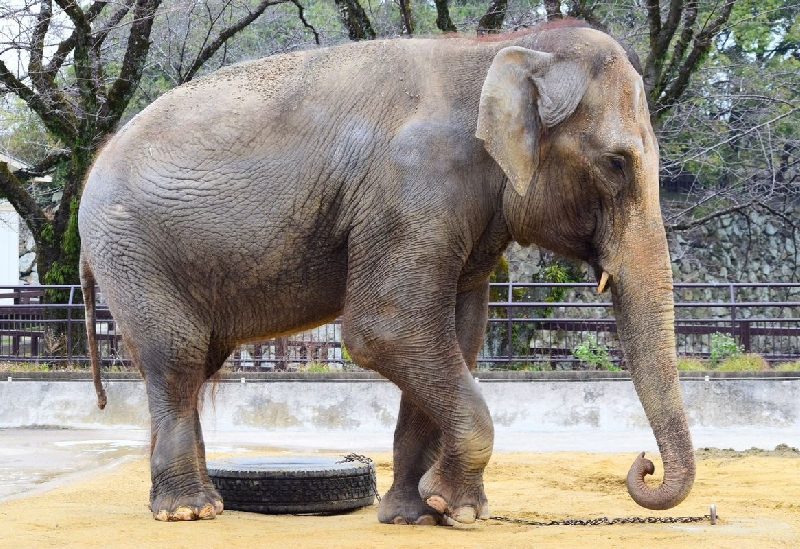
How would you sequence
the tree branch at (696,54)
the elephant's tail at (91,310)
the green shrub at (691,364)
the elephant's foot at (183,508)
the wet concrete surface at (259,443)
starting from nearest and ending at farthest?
the elephant's foot at (183,508) → the elephant's tail at (91,310) → the wet concrete surface at (259,443) → the green shrub at (691,364) → the tree branch at (696,54)

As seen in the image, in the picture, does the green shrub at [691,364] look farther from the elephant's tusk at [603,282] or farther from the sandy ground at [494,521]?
the elephant's tusk at [603,282]

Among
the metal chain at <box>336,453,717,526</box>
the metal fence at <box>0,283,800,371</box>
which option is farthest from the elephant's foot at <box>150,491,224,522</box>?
the metal fence at <box>0,283,800,371</box>

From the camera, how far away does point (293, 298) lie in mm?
6137

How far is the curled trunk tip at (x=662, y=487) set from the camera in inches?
196

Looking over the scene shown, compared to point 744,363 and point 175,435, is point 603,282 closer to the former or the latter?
point 175,435

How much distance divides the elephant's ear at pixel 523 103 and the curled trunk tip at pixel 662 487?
137 cm

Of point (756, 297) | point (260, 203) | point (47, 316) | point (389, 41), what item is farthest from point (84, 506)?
point (756, 297)

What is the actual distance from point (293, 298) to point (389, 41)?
1.43 metres

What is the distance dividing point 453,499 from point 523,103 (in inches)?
74.8

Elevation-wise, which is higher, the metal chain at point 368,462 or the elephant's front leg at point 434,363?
the elephant's front leg at point 434,363

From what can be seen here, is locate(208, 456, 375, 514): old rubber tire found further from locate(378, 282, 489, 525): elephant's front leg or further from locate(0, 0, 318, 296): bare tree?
locate(0, 0, 318, 296): bare tree

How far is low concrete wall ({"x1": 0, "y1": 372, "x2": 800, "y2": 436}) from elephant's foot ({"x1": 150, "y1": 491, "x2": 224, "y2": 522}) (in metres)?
7.46

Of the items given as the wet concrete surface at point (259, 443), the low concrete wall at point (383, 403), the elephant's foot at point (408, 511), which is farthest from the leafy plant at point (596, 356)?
the elephant's foot at point (408, 511)

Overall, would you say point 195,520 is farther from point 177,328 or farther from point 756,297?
point 756,297
